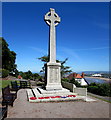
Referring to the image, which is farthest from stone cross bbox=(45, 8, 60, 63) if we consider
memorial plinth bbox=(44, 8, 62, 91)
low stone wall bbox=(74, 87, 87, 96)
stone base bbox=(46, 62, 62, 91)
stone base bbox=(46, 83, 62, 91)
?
Result: low stone wall bbox=(74, 87, 87, 96)

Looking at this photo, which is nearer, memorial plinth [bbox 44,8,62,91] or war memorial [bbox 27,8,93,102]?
war memorial [bbox 27,8,93,102]

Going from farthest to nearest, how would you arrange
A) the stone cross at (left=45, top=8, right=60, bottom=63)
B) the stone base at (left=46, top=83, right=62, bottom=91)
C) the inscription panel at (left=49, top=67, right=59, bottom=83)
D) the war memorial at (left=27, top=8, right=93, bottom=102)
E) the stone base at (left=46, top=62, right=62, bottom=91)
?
the stone cross at (left=45, top=8, right=60, bottom=63)
the inscription panel at (left=49, top=67, right=59, bottom=83)
the stone base at (left=46, top=62, right=62, bottom=91)
the stone base at (left=46, top=83, right=62, bottom=91)
the war memorial at (left=27, top=8, right=93, bottom=102)

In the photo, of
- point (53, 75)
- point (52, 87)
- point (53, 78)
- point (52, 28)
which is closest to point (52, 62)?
point (53, 75)

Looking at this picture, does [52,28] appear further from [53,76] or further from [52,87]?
[52,87]

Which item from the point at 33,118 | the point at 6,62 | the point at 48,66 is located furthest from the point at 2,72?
the point at 33,118

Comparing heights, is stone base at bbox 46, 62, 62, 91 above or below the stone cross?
below

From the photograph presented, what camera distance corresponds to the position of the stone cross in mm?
10938

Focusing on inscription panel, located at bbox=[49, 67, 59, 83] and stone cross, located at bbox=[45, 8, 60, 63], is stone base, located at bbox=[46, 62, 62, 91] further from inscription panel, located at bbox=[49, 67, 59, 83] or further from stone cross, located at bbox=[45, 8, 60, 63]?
stone cross, located at bbox=[45, 8, 60, 63]

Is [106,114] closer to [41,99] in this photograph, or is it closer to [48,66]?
[41,99]

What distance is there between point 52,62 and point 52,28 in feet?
11.1

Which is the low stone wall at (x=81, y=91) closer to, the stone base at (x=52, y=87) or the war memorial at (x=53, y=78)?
the war memorial at (x=53, y=78)

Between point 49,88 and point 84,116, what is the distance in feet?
16.7

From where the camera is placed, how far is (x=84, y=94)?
31.6 ft

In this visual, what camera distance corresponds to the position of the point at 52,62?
10.8 m
